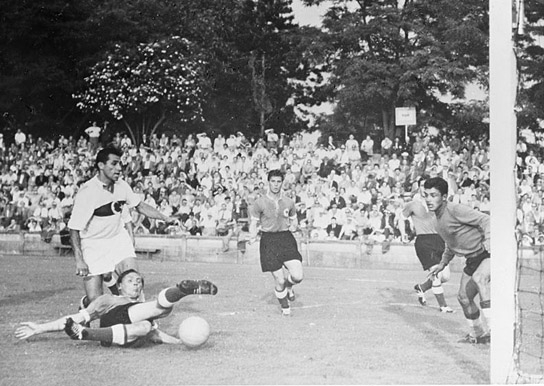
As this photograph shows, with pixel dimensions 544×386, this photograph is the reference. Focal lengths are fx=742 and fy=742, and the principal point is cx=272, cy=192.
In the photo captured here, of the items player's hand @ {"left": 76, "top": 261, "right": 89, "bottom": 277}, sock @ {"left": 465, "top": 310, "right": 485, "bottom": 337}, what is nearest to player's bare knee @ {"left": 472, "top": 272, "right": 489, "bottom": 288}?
sock @ {"left": 465, "top": 310, "right": 485, "bottom": 337}

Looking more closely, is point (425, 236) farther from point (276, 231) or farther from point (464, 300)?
point (464, 300)

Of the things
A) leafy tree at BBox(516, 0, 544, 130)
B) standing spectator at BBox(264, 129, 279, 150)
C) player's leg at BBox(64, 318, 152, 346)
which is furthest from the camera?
standing spectator at BBox(264, 129, 279, 150)

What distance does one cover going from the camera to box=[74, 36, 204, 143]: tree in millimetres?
6062

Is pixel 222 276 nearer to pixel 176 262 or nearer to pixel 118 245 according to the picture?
pixel 176 262

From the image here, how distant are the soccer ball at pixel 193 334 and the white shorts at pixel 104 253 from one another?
79 centimetres

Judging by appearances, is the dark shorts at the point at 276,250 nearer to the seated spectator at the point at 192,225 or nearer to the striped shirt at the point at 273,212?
the striped shirt at the point at 273,212

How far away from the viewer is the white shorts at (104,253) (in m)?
5.38

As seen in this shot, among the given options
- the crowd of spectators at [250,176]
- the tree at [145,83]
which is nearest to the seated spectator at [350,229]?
the crowd of spectators at [250,176]

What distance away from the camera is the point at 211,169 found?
743 centimetres

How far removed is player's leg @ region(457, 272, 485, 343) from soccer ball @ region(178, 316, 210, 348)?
→ 1.78 metres

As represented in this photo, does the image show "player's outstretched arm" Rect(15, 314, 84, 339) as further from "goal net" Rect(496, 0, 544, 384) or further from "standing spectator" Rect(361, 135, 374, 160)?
"standing spectator" Rect(361, 135, 374, 160)

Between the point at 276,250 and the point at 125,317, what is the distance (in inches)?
72.6

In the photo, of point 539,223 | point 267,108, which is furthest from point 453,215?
point 267,108

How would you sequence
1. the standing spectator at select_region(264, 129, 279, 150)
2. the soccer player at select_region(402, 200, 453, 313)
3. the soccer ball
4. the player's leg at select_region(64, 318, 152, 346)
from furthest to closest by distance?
the soccer player at select_region(402, 200, 453, 313) < the standing spectator at select_region(264, 129, 279, 150) < the soccer ball < the player's leg at select_region(64, 318, 152, 346)
